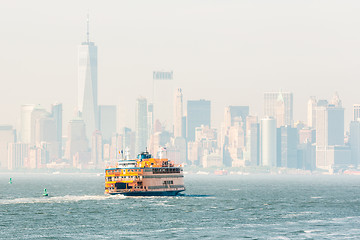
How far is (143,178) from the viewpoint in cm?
17700

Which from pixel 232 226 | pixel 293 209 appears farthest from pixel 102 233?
pixel 293 209

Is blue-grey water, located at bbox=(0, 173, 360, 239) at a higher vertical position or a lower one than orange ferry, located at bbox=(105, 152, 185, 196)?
lower

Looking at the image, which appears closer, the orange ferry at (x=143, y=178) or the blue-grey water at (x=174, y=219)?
the blue-grey water at (x=174, y=219)

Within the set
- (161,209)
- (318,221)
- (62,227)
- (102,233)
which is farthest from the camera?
(161,209)

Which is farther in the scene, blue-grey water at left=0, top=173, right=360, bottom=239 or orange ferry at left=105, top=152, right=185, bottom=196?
orange ferry at left=105, top=152, right=185, bottom=196

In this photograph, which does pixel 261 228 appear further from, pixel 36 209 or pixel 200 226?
pixel 36 209

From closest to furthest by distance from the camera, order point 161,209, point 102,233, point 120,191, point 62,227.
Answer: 1. point 102,233
2. point 62,227
3. point 161,209
4. point 120,191

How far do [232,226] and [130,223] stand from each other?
15726mm

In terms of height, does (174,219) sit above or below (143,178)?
below

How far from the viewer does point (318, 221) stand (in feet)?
429

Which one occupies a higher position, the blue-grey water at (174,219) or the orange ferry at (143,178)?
the orange ferry at (143,178)

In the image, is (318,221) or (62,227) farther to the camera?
(318,221)

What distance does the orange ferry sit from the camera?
177 meters

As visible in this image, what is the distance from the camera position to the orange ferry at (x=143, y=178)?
581ft
